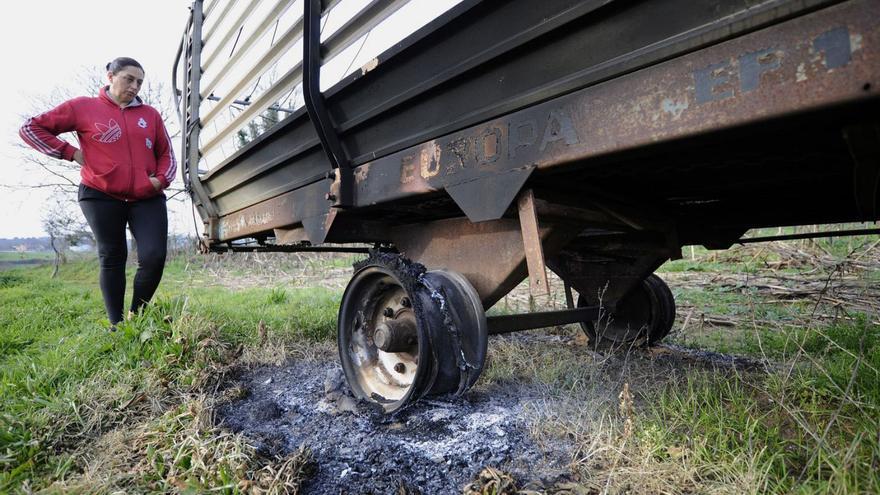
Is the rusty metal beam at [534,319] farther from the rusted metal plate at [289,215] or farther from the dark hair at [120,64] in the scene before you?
→ the dark hair at [120,64]

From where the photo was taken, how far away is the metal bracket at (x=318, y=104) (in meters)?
2.03

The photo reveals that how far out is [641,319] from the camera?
3203mm

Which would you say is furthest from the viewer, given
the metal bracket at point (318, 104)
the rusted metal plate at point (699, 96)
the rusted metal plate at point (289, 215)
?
the rusted metal plate at point (289, 215)

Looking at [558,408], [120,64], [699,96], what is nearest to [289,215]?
[120,64]

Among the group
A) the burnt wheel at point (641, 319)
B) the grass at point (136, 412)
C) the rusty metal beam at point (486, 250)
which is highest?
the rusty metal beam at point (486, 250)

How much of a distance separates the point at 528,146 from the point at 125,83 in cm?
279

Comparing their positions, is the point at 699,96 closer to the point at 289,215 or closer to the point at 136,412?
the point at 289,215

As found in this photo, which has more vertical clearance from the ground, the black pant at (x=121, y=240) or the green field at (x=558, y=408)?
the black pant at (x=121, y=240)

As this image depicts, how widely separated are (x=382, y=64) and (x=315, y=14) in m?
0.55

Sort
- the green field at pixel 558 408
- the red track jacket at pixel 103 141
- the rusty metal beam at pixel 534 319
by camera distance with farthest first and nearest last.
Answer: the red track jacket at pixel 103 141, the rusty metal beam at pixel 534 319, the green field at pixel 558 408

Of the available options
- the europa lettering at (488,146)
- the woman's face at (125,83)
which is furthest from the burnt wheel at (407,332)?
the woman's face at (125,83)

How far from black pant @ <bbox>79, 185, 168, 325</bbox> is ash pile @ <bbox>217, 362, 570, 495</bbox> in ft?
3.61

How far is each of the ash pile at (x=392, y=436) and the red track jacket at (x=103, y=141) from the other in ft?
4.89

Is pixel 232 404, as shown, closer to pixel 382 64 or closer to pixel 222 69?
Result: pixel 382 64
